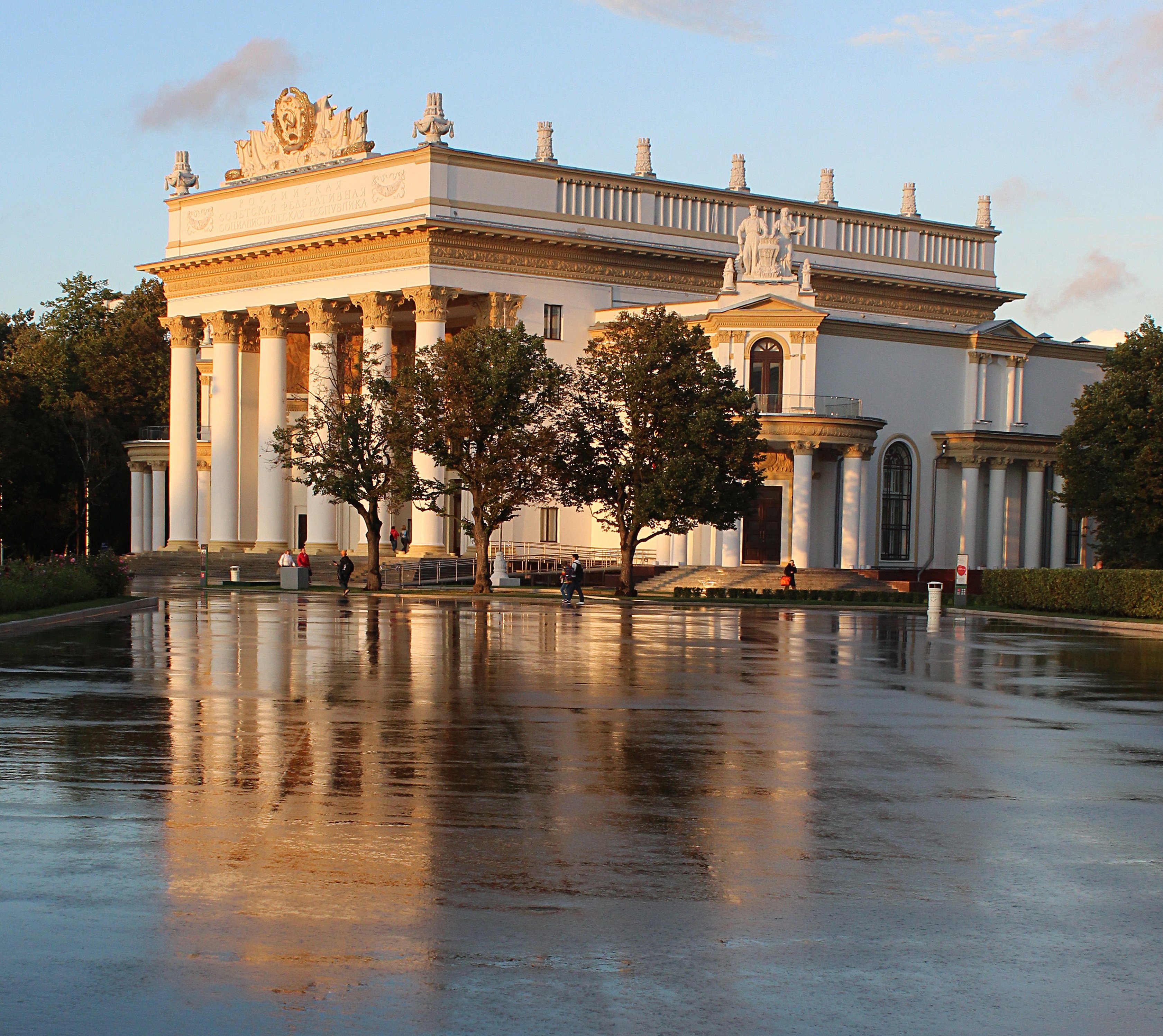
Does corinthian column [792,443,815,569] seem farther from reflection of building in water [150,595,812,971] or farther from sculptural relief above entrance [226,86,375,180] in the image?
reflection of building in water [150,595,812,971]

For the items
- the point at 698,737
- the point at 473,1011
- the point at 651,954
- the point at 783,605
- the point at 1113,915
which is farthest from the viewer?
the point at 783,605

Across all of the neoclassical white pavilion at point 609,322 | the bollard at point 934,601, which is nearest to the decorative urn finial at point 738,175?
the neoclassical white pavilion at point 609,322

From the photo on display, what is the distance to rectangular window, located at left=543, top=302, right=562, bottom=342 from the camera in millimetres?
63812

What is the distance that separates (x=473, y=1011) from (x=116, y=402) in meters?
95.0

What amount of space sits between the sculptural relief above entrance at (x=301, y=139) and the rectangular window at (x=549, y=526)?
55.7 feet

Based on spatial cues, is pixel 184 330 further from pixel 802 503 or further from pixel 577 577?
pixel 577 577

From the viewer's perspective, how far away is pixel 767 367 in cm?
6038

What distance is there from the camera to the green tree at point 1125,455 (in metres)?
49.7

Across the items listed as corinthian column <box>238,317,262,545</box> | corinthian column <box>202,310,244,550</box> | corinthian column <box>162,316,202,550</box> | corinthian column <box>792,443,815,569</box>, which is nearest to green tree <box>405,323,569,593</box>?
corinthian column <box>792,443,815,569</box>

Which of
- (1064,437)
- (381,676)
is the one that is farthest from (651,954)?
(1064,437)

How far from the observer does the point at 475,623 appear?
33719 millimetres

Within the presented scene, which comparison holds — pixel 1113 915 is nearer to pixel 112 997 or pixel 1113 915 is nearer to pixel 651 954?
pixel 651 954

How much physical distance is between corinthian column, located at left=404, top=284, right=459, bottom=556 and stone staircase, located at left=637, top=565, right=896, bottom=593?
879cm

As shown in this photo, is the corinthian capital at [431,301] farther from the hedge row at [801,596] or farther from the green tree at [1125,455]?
the green tree at [1125,455]
